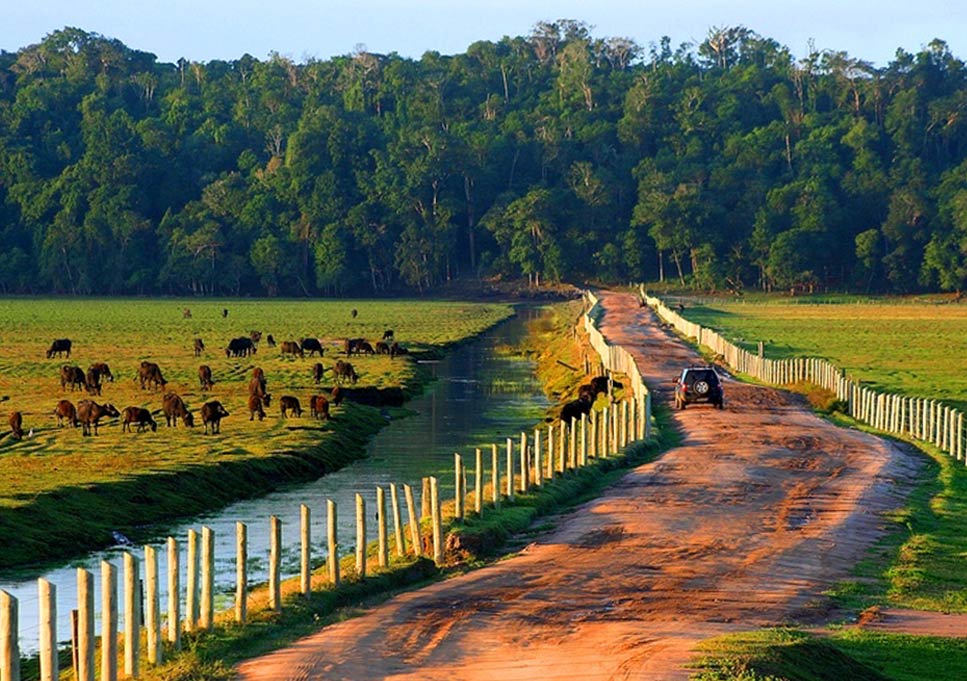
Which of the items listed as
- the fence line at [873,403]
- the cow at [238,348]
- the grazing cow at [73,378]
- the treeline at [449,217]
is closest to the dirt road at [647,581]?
the fence line at [873,403]

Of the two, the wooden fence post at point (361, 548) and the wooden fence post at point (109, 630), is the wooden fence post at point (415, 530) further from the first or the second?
the wooden fence post at point (109, 630)

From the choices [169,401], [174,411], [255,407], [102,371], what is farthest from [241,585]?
[102,371]

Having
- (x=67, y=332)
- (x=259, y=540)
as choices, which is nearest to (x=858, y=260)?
(x=67, y=332)

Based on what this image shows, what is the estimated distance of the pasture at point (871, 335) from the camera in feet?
218

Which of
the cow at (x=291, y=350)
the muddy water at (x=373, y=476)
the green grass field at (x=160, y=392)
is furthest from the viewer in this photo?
the cow at (x=291, y=350)

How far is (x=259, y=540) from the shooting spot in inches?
1213

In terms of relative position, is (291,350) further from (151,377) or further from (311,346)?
(151,377)

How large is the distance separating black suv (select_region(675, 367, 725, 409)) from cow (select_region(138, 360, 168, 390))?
18210 mm

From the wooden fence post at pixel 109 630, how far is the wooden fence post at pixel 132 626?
313mm

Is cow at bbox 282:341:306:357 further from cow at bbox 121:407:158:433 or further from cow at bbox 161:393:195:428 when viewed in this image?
cow at bbox 121:407:158:433

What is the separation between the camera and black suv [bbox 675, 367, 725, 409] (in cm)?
5112

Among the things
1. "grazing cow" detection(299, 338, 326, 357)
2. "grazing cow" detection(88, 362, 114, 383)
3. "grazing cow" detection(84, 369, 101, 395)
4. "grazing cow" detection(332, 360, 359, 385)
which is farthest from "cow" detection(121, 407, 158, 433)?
"grazing cow" detection(299, 338, 326, 357)

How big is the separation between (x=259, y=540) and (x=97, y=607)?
600 centimetres

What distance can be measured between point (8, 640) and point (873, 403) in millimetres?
38008
